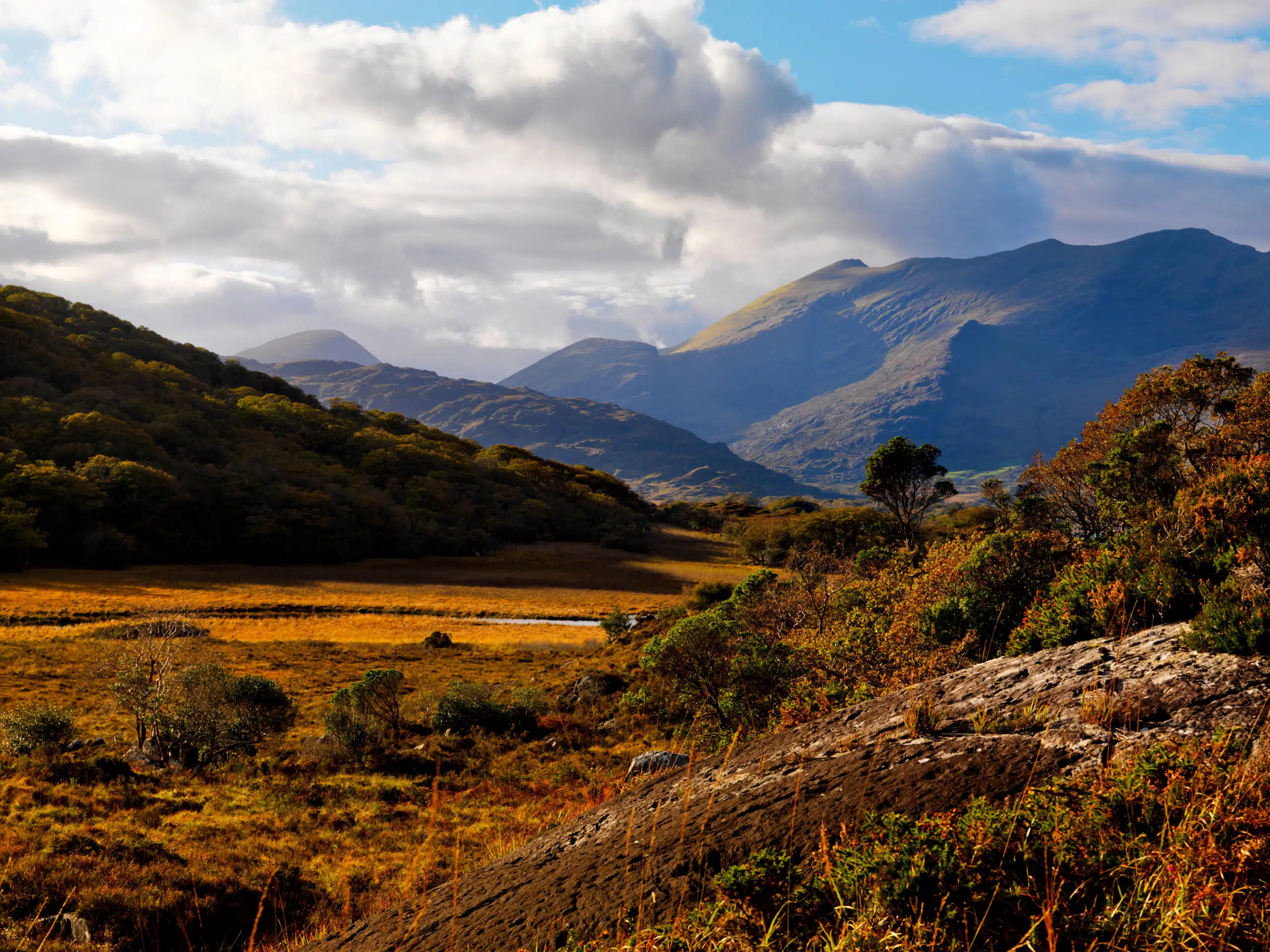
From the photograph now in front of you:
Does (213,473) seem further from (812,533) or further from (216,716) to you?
(216,716)

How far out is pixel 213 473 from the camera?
8056 centimetres

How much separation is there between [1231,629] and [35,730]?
25042 mm

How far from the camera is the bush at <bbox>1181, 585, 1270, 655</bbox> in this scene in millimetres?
6375

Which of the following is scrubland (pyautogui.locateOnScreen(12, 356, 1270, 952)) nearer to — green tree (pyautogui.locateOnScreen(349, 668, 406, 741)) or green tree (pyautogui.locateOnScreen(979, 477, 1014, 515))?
green tree (pyautogui.locateOnScreen(349, 668, 406, 741))

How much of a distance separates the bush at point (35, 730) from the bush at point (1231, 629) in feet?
76.9

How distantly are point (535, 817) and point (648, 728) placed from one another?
29.3 ft

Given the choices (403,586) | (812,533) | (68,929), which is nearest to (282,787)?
(68,929)

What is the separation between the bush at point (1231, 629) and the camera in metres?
6.38

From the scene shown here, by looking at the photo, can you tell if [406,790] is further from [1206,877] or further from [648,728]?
[1206,877]

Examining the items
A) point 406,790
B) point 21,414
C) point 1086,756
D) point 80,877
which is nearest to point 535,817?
point 406,790

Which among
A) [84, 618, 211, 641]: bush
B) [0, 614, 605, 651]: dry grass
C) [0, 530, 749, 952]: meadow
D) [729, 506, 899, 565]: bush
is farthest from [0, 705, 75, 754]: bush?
[729, 506, 899, 565]: bush

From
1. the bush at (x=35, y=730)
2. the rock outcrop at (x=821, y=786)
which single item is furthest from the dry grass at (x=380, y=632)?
the rock outcrop at (x=821, y=786)

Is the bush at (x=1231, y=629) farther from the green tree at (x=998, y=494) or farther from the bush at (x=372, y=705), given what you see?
the green tree at (x=998, y=494)

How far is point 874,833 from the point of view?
14.4ft
